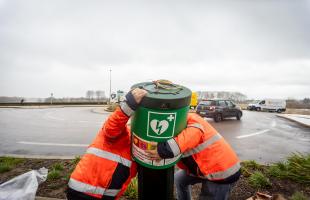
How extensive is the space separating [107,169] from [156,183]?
40 cm

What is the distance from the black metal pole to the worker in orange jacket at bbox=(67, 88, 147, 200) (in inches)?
5.2

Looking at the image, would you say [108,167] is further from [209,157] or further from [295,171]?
[295,171]

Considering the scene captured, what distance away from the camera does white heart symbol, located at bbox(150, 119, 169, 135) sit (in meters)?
1.46

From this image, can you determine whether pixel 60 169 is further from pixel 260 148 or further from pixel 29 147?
pixel 260 148

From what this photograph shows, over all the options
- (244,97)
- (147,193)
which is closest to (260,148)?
(147,193)

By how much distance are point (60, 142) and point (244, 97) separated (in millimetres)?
90614

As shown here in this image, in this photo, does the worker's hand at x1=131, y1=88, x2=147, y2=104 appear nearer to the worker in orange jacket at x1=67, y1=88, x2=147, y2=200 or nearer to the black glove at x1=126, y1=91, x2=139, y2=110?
the black glove at x1=126, y1=91, x2=139, y2=110

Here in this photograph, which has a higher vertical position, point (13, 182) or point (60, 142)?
point (13, 182)

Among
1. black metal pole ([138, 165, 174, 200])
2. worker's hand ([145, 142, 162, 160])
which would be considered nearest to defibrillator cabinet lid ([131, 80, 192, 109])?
worker's hand ([145, 142, 162, 160])

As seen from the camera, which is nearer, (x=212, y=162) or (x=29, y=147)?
(x=212, y=162)

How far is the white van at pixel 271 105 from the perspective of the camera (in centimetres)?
3038

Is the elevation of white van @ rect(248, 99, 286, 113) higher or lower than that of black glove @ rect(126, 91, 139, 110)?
lower

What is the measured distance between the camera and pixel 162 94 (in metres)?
1.49

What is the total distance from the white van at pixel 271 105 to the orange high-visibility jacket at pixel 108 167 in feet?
110
